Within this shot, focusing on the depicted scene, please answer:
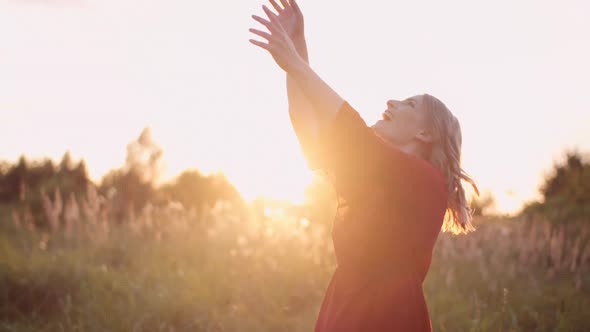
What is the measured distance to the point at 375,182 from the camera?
188 cm

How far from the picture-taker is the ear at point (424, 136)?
2.43m

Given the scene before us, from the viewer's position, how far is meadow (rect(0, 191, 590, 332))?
5262 millimetres

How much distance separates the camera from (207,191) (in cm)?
2389

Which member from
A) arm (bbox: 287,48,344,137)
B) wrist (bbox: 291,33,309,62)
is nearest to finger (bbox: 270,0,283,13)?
wrist (bbox: 291,33,309,62)

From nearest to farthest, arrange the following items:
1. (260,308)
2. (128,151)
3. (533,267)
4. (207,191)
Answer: (260,308) → (533,267) → (128,151) → (207,191)

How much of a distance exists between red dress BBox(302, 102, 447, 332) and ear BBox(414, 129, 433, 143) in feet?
1.07

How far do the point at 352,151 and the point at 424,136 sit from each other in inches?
28.1

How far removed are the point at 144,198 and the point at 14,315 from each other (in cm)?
1284

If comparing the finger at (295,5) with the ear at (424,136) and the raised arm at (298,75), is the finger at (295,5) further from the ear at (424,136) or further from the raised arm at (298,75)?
the ear at (424,136)

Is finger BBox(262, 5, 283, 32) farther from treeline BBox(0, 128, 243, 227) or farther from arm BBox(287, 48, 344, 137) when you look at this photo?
treeline BBox(0, 128, 243, 227)

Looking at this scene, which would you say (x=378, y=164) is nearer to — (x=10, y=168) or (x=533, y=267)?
(x=533, y=267)

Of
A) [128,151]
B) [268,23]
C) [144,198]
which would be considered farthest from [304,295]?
[128,151]

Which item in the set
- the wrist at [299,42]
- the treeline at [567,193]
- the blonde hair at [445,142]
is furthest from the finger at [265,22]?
the treeline at [567,193]

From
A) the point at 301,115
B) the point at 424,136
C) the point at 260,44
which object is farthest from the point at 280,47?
the point at 424,136
